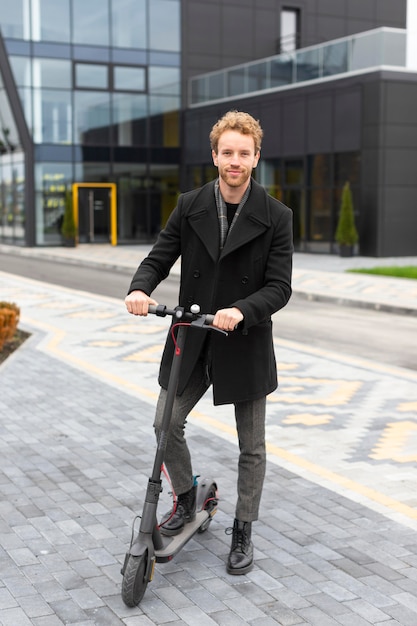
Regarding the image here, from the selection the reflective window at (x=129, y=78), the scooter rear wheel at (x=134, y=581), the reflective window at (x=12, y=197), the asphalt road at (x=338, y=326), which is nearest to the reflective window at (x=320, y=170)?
the asphalt road at (x=338, y=326)

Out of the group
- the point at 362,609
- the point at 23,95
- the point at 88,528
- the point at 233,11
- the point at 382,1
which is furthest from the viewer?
the point at 382,1

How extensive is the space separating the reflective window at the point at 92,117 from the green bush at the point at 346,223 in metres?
11.9

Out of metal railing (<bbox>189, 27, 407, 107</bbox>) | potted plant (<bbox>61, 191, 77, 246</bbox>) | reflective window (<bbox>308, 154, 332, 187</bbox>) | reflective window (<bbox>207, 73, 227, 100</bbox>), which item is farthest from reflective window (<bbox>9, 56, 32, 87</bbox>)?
reflective window (<bbox>308, 154, 332, 187</bbox>)

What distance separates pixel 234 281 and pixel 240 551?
1.23 m

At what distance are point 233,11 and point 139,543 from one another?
113 feet

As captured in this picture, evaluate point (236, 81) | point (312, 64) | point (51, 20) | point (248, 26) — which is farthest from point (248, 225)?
point (248, 26)

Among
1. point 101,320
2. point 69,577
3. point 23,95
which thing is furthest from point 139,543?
point 23,95

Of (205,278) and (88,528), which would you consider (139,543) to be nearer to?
(88,528)

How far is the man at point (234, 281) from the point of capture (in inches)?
151

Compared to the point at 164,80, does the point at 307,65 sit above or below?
below

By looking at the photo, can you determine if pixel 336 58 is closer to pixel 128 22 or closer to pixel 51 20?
pixel 128 22

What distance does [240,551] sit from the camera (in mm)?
4020

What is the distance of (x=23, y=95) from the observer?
107 feet

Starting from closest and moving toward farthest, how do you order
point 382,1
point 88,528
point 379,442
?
point 88,528 < point 379,442 < point 382,1
